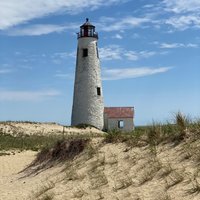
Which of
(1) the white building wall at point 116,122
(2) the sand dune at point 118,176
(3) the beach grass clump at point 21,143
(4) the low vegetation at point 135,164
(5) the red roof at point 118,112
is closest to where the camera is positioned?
(2) the sand dune at point 118,176

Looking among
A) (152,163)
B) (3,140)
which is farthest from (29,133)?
(152,163)

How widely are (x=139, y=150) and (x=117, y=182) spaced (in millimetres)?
1933

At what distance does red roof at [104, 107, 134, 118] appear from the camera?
1719 inches

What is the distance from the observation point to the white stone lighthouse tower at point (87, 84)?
40.7m

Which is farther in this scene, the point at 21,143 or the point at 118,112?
the point at 118,112

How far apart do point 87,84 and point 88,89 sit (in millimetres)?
516

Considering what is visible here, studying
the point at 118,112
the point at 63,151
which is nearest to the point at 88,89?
the point at 118,112

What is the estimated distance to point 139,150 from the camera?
1130 centimetres

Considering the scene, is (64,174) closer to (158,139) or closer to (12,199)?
(12,199)

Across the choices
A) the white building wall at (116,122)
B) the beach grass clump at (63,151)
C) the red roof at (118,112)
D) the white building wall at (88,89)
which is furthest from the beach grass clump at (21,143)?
the red roof at (118,112)

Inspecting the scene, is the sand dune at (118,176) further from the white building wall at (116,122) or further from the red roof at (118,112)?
the red roof at (118,112)

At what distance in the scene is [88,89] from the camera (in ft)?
134

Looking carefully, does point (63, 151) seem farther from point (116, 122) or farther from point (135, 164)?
point (116, 122)

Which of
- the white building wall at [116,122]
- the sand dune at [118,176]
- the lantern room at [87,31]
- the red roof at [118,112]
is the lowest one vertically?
the sand dune at [118,176]
